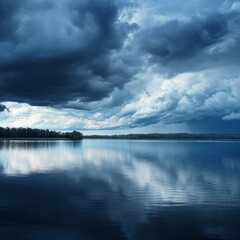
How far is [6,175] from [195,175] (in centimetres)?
2832

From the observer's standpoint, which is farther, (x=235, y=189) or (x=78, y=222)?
(x=235, y=189)

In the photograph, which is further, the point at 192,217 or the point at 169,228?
the point at 192,217

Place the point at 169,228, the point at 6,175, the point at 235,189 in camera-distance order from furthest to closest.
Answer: the point at 6,175 → the point at 235,189 → the point at 169,228

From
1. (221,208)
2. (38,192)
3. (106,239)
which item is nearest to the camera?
(106,239)

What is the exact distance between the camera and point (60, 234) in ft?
62.8

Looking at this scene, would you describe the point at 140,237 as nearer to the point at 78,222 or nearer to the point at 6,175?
the point at 78,222

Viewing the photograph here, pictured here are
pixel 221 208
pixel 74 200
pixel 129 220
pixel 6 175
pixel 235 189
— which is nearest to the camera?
pixel 129 220

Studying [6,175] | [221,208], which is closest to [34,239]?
[221,208]

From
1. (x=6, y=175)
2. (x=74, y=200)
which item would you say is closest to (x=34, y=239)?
(x=74, y=200)

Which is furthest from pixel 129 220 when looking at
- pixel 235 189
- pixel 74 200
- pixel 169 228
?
pixel 235 189

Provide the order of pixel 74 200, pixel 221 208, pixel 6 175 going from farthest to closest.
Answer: pixel 6 175, pixel 74 200, pixel 221 208

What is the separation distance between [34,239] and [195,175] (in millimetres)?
34662

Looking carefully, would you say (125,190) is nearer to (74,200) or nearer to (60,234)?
(74,200)

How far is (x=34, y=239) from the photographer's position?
18344 mm
